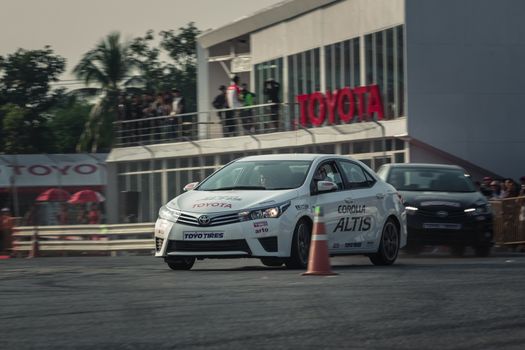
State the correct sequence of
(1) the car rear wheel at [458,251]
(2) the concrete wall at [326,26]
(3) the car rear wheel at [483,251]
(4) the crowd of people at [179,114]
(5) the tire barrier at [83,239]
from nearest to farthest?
(3) the car rear wheel at [483,251], (1) the car rear wheel at [458,251], (5) the tire barrier at [83,239], (2) the concrete wall at [326,26], (4) the crowd of people at [179,114]

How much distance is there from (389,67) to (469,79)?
2.34 m

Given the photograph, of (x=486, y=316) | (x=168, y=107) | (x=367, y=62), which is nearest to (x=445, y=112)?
(x=367, y=62)

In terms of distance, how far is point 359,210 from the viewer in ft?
55.6

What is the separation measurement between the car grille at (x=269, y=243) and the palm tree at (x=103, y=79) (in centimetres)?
6107

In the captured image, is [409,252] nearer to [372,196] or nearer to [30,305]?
[372,196]

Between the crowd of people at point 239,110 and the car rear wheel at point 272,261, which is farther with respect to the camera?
the crowd of people at point 239,110

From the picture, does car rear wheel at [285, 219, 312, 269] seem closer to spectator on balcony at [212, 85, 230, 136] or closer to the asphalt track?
the asphalt track

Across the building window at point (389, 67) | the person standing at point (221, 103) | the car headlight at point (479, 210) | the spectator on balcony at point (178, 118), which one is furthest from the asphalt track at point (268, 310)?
the spectator on balcony at point (178, 118)

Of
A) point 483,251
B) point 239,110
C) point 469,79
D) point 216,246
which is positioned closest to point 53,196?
point 239,110

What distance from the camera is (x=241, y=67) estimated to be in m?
51.6

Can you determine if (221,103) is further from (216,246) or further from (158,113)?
(216,246)

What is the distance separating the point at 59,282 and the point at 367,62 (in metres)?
26.3

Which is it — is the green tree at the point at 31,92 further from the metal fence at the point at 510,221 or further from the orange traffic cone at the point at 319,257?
the orange traffic cone at the point at 319,257

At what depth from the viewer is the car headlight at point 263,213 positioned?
50.6 ft
